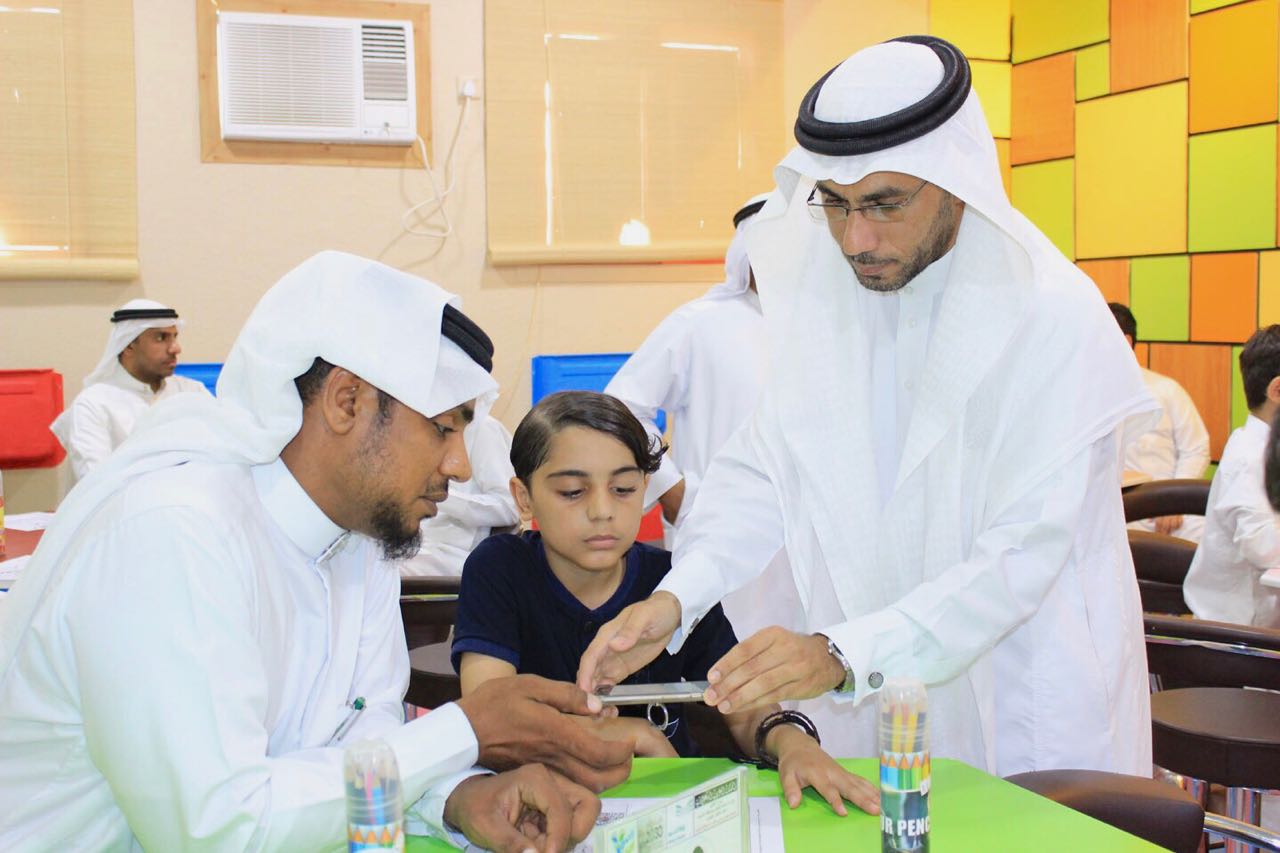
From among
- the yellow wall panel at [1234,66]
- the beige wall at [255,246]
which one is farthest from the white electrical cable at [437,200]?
the yellow wall panel at [1234,66]

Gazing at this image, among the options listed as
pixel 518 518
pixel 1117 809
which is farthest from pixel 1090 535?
pixel 518 518

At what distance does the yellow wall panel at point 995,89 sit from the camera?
767 cm

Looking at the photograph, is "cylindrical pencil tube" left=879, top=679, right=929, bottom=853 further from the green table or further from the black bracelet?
the black bracelet

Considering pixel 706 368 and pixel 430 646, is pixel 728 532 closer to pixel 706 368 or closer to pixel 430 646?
pixel 430 646

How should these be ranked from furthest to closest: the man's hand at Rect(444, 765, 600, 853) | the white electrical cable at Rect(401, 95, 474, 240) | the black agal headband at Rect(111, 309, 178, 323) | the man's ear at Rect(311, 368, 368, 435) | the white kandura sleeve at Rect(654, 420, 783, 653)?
the white electrical cable at Rect(401, 95, 474, 240) → the black agal headband at Rect(111, 309, 178, 323) → the white kandura sleeve at Rect(654, 420, 783, 653) → the man's ear at Rect(311, 368, 368, 435) → the man's hand at Rect(444, 765, 600, 853)

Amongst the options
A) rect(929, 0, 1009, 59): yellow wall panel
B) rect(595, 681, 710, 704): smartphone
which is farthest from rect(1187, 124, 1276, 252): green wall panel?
rect(595, 681, 710, 704): smartphone

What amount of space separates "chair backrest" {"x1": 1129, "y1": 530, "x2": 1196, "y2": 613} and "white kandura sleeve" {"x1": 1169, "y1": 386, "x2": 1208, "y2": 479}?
2.08 m

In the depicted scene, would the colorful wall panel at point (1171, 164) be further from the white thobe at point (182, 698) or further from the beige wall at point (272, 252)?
the white thobe at point (182, 698)

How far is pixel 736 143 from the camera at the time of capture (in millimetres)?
7133

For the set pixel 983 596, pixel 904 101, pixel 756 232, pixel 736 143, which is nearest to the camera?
pixel 983 596

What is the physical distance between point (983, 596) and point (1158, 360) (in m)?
5.37

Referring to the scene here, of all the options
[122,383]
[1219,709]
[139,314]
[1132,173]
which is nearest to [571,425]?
[1219,709]

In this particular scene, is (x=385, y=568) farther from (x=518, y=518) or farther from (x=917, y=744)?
(x=518, y=518)

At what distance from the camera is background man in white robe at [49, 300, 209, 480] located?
18.2 feet
